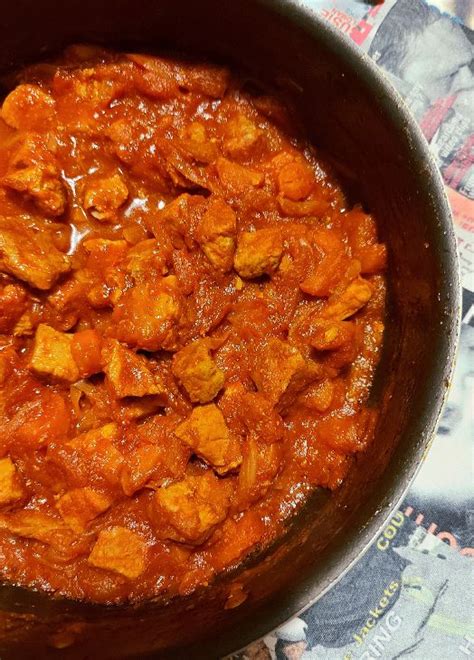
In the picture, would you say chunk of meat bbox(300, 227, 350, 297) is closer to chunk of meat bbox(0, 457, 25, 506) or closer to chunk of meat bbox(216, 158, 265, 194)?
chunk of meat bbox(216, 158, 265, 194)

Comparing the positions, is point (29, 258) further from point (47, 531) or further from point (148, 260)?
point (47, 531)

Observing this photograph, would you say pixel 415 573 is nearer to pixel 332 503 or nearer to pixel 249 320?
pixel 332 503

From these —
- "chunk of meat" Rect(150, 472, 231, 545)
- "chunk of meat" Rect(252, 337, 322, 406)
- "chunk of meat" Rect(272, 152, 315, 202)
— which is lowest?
"chunk of meat" Rect(150, 472, 231, 545)

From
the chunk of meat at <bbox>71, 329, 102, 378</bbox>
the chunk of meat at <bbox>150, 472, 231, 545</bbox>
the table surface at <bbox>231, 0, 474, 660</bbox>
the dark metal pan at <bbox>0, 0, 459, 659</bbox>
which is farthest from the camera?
the table surface at <bbox>231, 0, 474, 660</bbox>

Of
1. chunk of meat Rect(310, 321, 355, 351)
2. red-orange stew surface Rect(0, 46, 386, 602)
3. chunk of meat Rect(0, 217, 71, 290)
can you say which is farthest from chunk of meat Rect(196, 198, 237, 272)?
chunk of meat Rect(0, 217, 71, 290)

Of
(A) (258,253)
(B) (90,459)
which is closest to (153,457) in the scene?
(B) (90,459)

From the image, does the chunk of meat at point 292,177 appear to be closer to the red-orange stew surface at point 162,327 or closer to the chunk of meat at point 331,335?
the red-orange stew surface at point 162,327

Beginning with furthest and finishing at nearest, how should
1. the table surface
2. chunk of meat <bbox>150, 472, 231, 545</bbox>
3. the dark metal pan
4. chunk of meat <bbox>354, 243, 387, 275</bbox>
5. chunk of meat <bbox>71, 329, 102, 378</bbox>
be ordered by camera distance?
1. the table surface
2. chunk of meat <bbox>354, 243, 387, 275</bbox>
3. chunk of meat <bbox>71, 329, 102, 378</bbox>
4. chunk of meat <bbox>150, 472, 231, 545</bbox>
5. the dark metal pan
